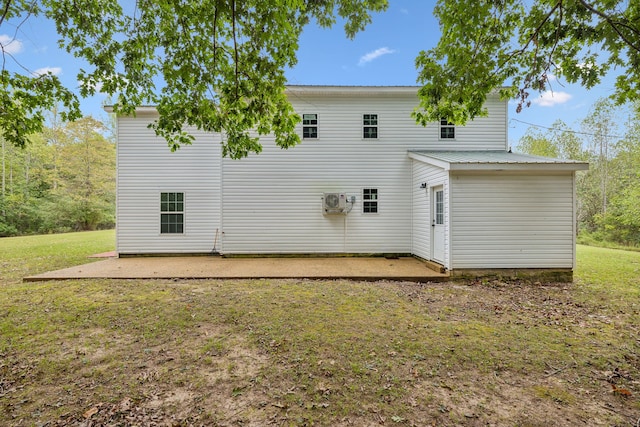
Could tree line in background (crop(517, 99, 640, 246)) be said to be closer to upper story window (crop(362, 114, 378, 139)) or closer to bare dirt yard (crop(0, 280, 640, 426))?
upper story window (crop(362, 114, 378, 139))

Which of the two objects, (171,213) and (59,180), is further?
(59,180)

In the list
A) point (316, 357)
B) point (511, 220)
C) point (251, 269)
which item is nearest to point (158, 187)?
point (251, 269)

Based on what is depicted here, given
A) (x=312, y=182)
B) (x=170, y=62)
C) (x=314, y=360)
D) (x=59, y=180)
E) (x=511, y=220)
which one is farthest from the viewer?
(x=59, y=180)

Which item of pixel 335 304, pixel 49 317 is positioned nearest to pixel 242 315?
pixel 335 304

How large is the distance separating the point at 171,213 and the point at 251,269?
3889 millimetres

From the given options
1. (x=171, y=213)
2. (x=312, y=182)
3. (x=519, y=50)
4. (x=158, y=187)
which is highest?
(x=519, y=50)

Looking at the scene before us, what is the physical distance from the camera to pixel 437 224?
721 centimetres

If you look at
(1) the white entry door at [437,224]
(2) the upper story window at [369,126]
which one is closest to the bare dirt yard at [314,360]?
(1) the white entry door at [437,224]

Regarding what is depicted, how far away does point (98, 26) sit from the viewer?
5180 mm

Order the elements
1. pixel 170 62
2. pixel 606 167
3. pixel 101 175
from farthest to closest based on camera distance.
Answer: pixel 101 175 < pixel 606 167 < pixel 170 62

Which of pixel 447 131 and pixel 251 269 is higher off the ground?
pixel 447 131

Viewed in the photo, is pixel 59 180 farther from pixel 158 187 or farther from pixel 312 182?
pixel 312 182

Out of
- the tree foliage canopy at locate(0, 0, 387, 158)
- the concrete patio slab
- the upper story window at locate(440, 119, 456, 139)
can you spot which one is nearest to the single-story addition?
the upper story window at locate(440, 119, 456, 139)

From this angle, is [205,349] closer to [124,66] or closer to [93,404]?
[93,404]
